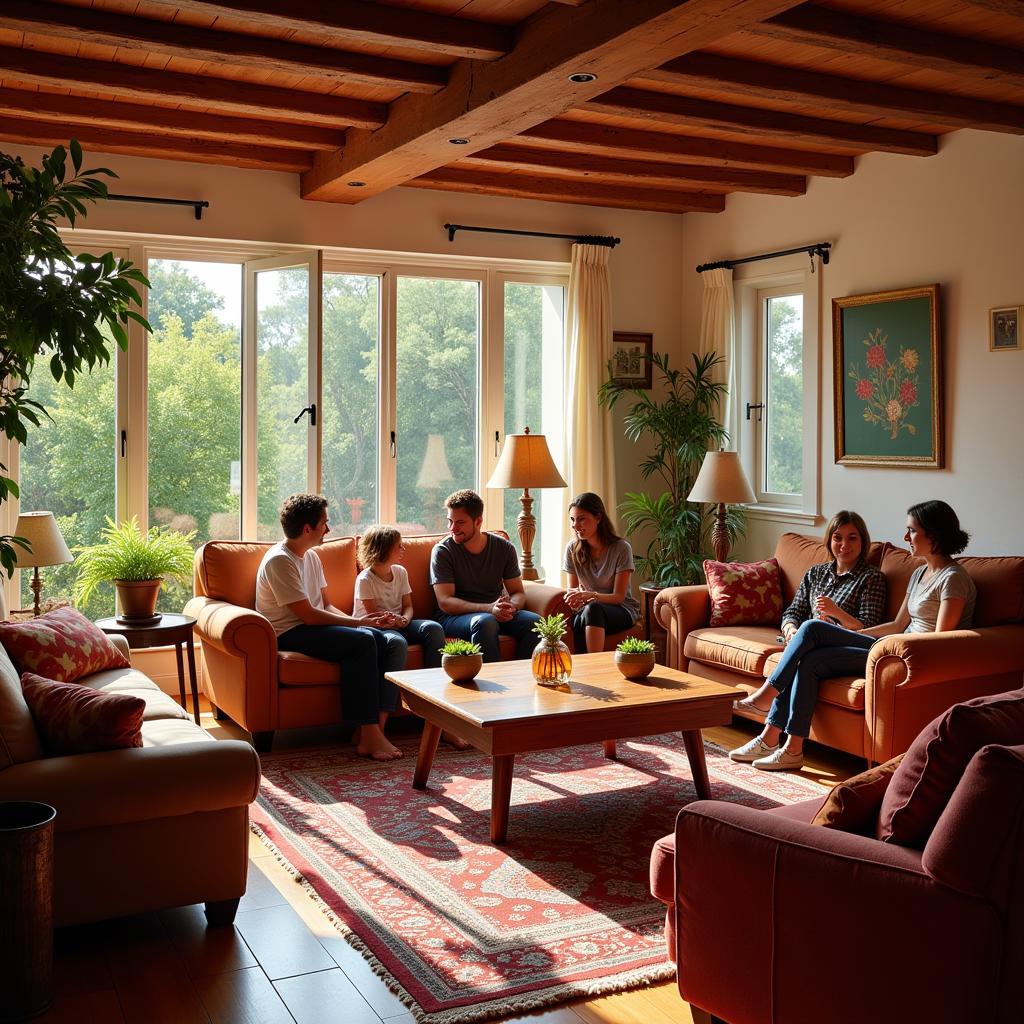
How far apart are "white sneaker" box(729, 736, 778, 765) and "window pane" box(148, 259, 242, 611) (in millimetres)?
2868

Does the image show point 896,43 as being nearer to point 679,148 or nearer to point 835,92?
point 835,92

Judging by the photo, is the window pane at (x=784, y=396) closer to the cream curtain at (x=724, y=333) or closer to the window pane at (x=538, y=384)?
the cream curtain at (x=724, y=333)

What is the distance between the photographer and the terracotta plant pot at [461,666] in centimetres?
423

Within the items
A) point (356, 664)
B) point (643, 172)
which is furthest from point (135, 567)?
point (643, 172)

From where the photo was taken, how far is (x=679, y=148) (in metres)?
5.55

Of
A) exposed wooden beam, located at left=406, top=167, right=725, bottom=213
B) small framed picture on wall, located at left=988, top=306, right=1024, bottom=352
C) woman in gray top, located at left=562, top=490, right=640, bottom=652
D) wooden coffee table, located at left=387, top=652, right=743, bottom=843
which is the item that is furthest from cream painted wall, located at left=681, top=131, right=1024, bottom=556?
wooden coffee table, located at left=387, top=652, right=743, bottom=843

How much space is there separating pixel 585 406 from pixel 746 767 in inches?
106

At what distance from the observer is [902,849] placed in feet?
6.95

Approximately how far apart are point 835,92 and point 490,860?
3172mm

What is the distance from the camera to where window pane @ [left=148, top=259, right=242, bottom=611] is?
5.85 meters

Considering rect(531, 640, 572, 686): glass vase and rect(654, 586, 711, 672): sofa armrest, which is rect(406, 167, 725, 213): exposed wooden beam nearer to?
rect(654, 586, 711, 672): sofa armrest

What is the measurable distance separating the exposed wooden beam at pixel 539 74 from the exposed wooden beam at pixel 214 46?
0.21 m

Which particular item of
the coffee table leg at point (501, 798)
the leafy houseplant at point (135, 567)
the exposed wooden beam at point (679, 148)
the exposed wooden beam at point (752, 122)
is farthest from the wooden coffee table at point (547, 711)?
the exposed wooden beam at point (679, 148)

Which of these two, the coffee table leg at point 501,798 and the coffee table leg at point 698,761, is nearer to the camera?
the coffee table leg at point 501,798
